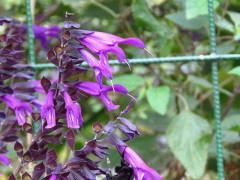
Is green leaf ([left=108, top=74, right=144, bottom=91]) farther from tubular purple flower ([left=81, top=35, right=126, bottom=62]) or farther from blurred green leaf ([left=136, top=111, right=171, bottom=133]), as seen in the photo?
tubular purple flower ([left=81, top=35, right=126, bottom=62])

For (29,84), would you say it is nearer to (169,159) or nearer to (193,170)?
(193,170)

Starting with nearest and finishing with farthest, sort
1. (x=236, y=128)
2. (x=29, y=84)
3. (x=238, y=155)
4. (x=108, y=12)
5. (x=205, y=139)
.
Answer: (x=29, y=84) → (x=236, y=128) → (x=205, y=139) → (x=238, y=155) → (x=108, y=12)

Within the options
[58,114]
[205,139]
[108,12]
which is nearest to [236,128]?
[205,139]

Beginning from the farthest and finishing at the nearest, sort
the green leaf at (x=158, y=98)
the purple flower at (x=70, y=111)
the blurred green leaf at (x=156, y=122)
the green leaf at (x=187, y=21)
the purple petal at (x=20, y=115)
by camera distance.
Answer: the blurred green leaf at (x=156, y=122) → the green leaf at (x=187, y=21) → the green leaf at (x=158, y=98) → the purple petal at (x=20, y=115) → the purple flower at (x=70, y=111)

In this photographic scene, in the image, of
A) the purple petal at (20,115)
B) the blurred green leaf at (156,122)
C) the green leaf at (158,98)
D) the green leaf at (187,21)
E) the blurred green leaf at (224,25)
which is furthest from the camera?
the blurred green leaf at (156,122)

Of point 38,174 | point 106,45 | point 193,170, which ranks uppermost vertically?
point 106,45

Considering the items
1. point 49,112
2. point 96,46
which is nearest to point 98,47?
point 96,46

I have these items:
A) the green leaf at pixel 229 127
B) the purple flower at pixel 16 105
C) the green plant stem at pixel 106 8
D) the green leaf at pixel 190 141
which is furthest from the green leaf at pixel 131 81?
the purple flower at pixel 16 105

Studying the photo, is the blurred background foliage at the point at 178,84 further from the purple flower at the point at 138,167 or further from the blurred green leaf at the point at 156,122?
the purple flower at the point at 138,167
